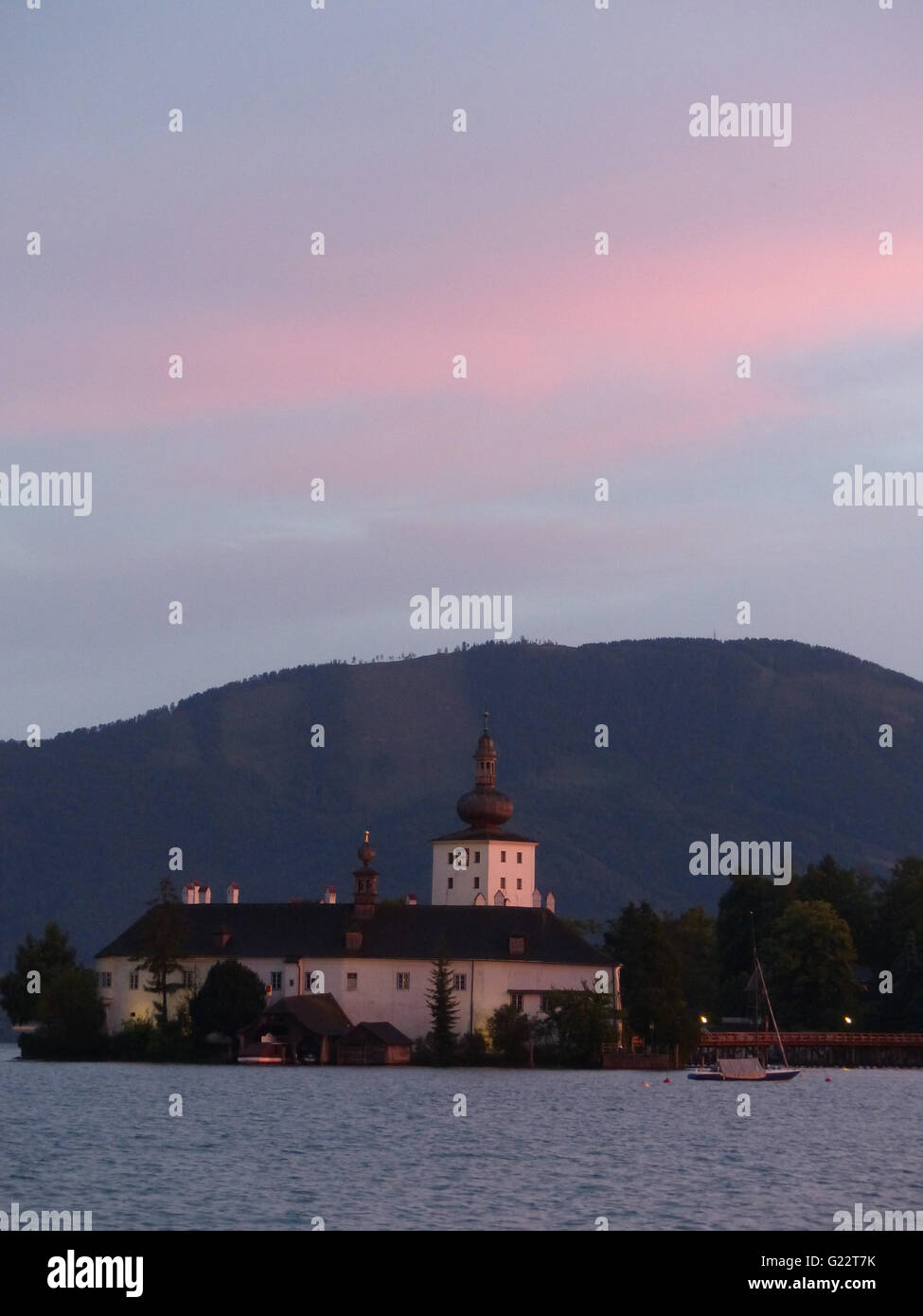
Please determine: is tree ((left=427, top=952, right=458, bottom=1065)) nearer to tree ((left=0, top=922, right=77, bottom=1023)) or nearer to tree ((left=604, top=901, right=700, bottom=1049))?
tree ((left=604, top=901, right=700, bottom=1049))

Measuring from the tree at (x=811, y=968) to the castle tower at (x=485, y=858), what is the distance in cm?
1450

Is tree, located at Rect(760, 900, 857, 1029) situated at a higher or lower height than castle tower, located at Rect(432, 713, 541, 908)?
lower

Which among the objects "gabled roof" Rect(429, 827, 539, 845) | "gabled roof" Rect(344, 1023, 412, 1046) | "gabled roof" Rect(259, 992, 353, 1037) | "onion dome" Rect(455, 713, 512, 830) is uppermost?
"onion dome" Rect(455, 713, 512, 830)

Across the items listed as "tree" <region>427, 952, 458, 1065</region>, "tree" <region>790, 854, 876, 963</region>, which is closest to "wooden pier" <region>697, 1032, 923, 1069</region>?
"tree" <region>790, 854, 876, 963</region>

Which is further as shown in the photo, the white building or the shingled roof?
the shingled roof

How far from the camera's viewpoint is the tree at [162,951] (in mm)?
113562

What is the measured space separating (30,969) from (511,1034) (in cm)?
3213

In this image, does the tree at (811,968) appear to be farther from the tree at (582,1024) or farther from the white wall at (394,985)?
the tree at (582,1024)

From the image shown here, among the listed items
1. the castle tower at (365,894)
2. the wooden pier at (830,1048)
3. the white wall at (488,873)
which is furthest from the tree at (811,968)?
the castle tower at (365,894)

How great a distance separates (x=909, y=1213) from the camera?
41.1 meters

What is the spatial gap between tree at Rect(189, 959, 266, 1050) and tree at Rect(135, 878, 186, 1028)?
3.81 meters

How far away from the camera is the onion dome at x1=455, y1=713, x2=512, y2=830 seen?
128m

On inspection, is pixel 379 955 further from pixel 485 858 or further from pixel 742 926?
pixel 742 926
